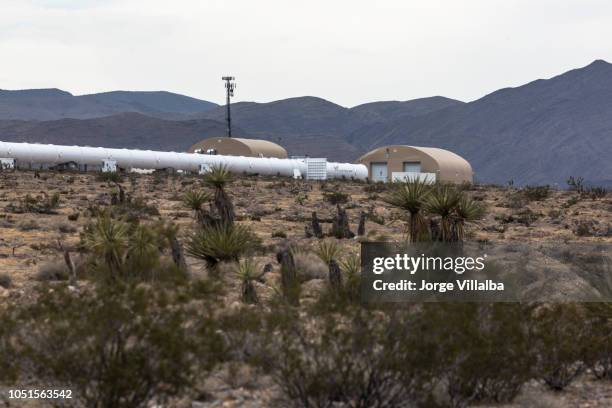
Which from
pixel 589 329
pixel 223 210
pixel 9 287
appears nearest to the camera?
pixel 589 329

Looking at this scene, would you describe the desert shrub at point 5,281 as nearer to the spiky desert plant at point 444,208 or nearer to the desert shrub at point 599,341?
the spiky desert plant at point 444,208

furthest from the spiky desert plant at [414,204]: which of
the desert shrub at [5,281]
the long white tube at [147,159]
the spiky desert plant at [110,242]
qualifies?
the long white tube at [147,159]

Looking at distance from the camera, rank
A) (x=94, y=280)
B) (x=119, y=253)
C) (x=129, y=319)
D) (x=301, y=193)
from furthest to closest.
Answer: (x=301, y=193)
(x=119, y=253)
(x=94, y=280)
(x=129, y=319)

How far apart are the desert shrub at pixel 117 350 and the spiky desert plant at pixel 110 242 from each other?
6627mm

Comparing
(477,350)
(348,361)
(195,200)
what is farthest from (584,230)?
(348,361)

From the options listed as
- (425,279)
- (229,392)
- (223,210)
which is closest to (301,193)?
(223,210)

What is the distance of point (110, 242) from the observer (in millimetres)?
17406

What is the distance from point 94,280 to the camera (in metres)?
11.5

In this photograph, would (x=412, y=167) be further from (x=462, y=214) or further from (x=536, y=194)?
(x=462, y=214)

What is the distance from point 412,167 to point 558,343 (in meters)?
70.1

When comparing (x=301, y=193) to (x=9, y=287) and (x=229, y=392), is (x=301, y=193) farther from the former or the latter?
(x=229, y=392)

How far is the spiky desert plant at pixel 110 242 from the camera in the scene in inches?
679

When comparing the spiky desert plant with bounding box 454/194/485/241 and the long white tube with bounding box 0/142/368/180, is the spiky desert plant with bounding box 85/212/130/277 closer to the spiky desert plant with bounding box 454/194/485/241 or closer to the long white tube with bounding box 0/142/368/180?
the spiky desert plant with bounding box 454/194/485/241

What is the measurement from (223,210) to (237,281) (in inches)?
189
